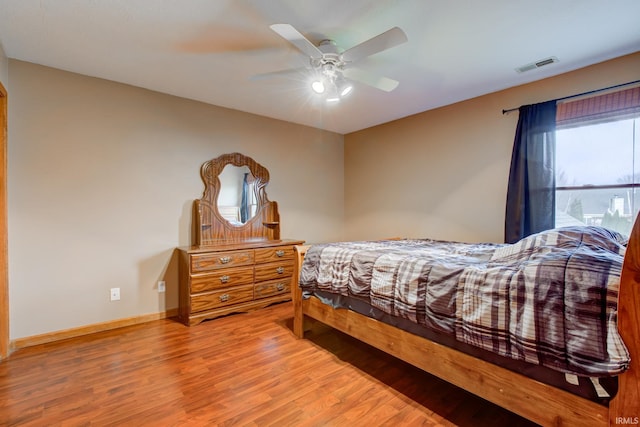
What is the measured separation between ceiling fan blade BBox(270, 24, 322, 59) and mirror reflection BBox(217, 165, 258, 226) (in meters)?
1.96

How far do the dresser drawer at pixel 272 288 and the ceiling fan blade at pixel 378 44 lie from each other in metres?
2.51

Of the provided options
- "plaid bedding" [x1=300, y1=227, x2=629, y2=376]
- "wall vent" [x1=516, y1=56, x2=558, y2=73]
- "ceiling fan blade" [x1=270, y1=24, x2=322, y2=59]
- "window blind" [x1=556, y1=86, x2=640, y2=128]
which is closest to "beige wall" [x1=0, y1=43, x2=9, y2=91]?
"ceiling fan blade" [x1=270, y1=24, x2=322, y2=59]

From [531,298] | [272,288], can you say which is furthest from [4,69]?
[531,298]

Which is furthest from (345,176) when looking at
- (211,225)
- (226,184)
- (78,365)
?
(78,365)

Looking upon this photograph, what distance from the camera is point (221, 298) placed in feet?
10.2

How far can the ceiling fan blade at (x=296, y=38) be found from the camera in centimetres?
168

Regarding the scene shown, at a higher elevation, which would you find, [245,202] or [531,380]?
[245,202]

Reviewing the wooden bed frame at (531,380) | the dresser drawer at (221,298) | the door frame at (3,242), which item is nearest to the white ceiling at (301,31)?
the door frame at (3,242)

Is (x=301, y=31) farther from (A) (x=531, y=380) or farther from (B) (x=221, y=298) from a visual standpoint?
(B) (x=221, y=298)

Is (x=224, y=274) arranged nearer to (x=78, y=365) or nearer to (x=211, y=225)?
(x=211, y=225)

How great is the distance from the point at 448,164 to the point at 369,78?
178cm

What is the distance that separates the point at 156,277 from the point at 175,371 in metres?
1.34

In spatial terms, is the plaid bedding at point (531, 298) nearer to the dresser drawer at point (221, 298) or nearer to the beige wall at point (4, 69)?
the dresser drawer at point (221, 298)

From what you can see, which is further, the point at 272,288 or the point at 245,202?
the point at 245,202
